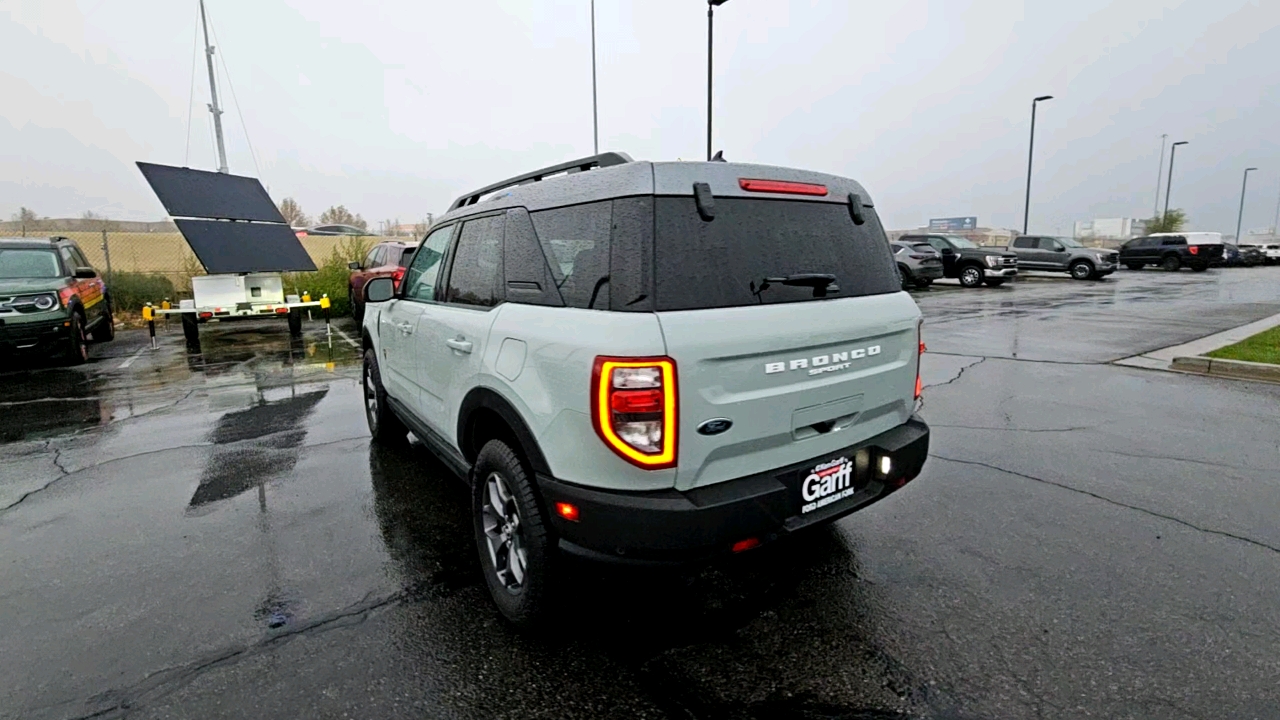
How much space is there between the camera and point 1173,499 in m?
4.04

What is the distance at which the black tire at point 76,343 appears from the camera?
31.1ft

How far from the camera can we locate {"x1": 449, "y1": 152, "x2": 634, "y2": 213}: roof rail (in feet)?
10.1

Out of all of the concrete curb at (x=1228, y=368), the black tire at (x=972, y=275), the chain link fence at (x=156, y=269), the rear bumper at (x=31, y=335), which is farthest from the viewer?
the black tire at (x=972, y=275)

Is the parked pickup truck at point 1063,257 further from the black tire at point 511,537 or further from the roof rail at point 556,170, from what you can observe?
the black tire at point 511,537

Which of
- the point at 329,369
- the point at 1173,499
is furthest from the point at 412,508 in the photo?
the point at 329,369

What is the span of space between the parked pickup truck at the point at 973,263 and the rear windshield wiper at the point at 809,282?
2327 centimetres

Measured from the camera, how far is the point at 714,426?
2.31m

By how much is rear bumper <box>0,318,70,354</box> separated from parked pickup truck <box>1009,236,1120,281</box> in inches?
1206

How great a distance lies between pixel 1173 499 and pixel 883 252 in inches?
104

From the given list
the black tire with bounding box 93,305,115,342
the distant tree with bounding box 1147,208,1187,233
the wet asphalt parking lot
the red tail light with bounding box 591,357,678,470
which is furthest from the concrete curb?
the distant tree with bounding box 1147,208,1187,233

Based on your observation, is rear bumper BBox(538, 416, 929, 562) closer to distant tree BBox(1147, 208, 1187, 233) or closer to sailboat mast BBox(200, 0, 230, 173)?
sailboat mast BBox(200, 0, 230, 173)

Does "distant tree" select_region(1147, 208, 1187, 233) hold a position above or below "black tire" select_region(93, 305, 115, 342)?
above

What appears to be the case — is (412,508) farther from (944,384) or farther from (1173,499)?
(944,384)

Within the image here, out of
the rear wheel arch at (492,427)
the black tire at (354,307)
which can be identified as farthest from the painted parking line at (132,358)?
the rear wheel arch at (492,427)
